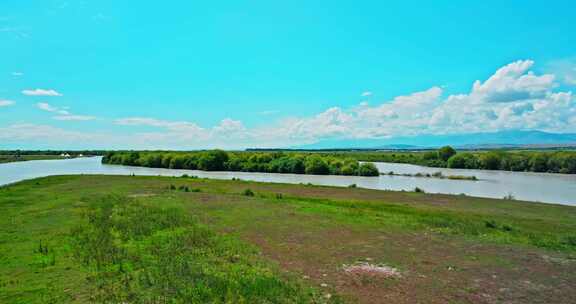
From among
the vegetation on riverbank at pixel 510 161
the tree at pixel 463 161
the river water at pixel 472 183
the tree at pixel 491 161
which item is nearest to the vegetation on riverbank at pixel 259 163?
the river water at pixel 472 183

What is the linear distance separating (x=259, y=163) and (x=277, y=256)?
59837 mm

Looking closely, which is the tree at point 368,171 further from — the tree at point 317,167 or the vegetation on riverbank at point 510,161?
the vegetation on riverbank at point 510,161

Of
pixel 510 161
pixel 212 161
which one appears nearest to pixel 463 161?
pixel 510 161

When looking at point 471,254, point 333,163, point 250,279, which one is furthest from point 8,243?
point 333,163

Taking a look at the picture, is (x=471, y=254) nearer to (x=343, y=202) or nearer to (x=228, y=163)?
(x=343, y=202)

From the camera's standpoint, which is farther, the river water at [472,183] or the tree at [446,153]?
the tree at [446,153]

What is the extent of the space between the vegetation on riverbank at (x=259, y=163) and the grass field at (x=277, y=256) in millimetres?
41728

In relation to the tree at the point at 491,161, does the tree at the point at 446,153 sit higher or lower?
higher

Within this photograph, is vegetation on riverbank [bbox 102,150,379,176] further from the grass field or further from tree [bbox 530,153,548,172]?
the grass field

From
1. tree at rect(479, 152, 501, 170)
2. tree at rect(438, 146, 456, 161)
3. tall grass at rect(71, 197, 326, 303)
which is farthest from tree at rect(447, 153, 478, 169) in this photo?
tall grass at rect(71, 197, 326, 303)

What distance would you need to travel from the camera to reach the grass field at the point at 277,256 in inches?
262

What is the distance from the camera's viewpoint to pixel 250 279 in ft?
23.8

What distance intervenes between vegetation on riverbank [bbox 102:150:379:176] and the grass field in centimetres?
4173

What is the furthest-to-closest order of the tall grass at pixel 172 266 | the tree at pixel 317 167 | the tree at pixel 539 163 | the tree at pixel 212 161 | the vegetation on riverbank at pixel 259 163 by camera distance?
the tree at pixel 212 161 → the tree at pixel 539 163 → the tree at pixel 317 167 → the vegetation on riverbank at pixel 259 163 → the tall grass at pixel 172 266
